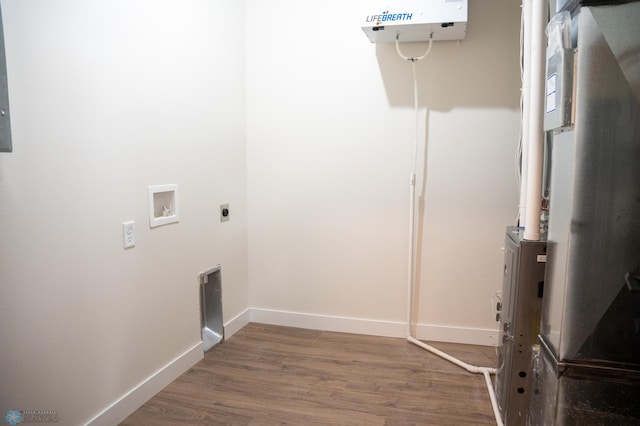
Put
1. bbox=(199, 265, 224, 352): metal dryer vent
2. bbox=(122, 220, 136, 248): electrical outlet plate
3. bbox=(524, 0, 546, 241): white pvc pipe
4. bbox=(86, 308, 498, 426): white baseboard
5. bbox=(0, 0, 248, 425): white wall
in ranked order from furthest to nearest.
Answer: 1. bbox=(199, 265, 224, 352): metal dryer vent
2. bbox=(86, 308, 498, 426): white baseboard
3. bbox=(122, 220, 136, 248): electrical outlet plate
4. bbox=(524, 0, 546, 241): white pvc pipe
5. bbox=(0, 0, 248, 425): white wall

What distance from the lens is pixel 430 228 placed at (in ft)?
9.25

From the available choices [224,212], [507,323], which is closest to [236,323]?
[224,212]

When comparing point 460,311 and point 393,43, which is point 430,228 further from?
point 393,43

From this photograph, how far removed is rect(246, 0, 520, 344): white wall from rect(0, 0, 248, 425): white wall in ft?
1.64

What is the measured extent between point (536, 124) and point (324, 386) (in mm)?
1722

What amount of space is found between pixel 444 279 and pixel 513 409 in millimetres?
1089

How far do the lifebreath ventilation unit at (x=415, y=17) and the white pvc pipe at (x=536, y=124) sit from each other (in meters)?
0.64

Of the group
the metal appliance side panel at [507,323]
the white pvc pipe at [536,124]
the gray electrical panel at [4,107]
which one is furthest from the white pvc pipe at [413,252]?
the gray electrical panel at [4,107]

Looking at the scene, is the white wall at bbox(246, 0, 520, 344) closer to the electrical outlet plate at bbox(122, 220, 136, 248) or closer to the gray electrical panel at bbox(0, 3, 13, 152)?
the electrical outlet plate at bbox(122, 220, 136, 248)

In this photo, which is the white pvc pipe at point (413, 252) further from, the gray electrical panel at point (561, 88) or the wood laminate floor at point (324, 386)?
the gray electrical panel at point (561, 88)

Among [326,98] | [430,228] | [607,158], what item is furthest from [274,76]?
[607,158]

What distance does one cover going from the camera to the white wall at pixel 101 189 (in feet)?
4.88

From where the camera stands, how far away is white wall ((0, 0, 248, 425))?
149 centimetres

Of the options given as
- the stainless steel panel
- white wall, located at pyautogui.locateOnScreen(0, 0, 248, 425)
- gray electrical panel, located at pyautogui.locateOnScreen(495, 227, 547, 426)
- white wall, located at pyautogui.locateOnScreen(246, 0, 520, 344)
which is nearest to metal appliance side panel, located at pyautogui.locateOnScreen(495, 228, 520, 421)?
gray electrical panel, located at pyautogui.locateOnScreen(495, 227, 547, 426)
